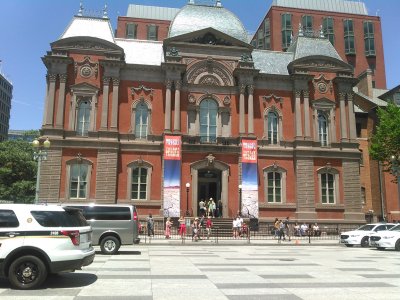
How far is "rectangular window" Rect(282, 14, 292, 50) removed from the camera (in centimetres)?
6575

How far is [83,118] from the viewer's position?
3556cm

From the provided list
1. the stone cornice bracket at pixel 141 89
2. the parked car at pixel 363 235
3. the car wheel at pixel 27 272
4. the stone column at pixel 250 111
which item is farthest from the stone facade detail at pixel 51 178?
the car wheel at pixel 27 272

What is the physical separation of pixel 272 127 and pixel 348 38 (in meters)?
36.4

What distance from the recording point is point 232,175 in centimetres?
3609

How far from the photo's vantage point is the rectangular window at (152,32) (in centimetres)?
7000

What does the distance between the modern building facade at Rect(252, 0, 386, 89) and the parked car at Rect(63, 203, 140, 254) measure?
172 feet

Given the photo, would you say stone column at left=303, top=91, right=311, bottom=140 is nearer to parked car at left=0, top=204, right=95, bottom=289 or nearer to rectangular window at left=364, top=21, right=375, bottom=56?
parked car at left=0, top=204, right=95, bottom=289

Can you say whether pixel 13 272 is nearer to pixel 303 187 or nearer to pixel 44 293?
pixel 44 293

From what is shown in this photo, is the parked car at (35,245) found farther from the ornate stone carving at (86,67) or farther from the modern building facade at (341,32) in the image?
the modern building facade at (341,32)

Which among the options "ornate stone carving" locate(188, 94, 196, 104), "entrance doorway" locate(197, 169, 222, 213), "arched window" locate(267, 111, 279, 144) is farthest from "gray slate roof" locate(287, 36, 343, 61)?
"entrance doorway" locate(197, 169, 222, 213)

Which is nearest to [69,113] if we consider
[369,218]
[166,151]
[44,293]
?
[166,151]

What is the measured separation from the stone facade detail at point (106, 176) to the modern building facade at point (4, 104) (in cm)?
8505

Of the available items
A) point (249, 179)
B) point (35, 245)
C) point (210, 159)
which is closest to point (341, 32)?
point (249, 179)

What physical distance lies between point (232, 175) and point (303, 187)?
6368 millimetres
